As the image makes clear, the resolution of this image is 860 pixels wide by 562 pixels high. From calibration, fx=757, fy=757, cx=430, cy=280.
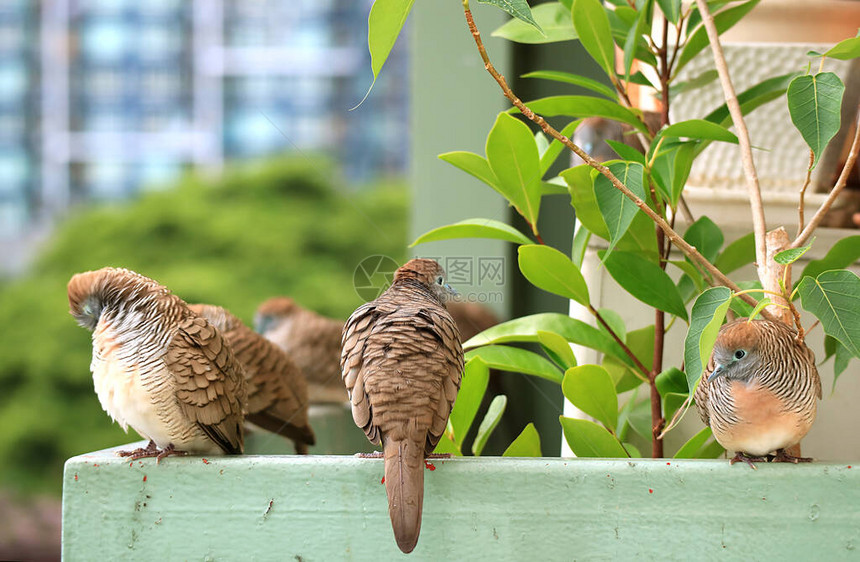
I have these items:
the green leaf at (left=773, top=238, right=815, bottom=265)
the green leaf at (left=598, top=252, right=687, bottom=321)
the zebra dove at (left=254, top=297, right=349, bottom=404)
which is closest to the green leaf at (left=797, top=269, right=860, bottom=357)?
the green leaf at (left=773, top=238, right=815, bottom=265)

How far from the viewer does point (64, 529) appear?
1.65 ft

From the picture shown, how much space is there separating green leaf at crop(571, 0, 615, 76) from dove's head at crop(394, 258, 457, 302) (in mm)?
246

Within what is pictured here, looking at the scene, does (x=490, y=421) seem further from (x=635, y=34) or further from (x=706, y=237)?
(x=635, y=34)

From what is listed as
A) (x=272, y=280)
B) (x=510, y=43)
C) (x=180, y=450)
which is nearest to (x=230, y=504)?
(x=180, y=450)

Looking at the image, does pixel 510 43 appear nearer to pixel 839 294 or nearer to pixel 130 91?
pixel 839 294

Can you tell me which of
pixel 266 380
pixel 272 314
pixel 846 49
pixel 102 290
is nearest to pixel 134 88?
pixel 272 314

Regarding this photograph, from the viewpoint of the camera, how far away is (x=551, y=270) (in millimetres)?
623

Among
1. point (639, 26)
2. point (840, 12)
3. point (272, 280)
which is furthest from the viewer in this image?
point (272, 280)

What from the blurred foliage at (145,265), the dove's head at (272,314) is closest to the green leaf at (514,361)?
the dove's head at (272,314)

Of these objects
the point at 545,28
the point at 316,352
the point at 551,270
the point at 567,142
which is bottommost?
the point at 316,352

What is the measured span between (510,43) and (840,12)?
528 millimetres

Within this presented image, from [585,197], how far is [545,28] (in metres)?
0.21

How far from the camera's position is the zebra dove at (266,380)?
77 cm

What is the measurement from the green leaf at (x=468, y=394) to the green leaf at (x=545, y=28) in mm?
298
